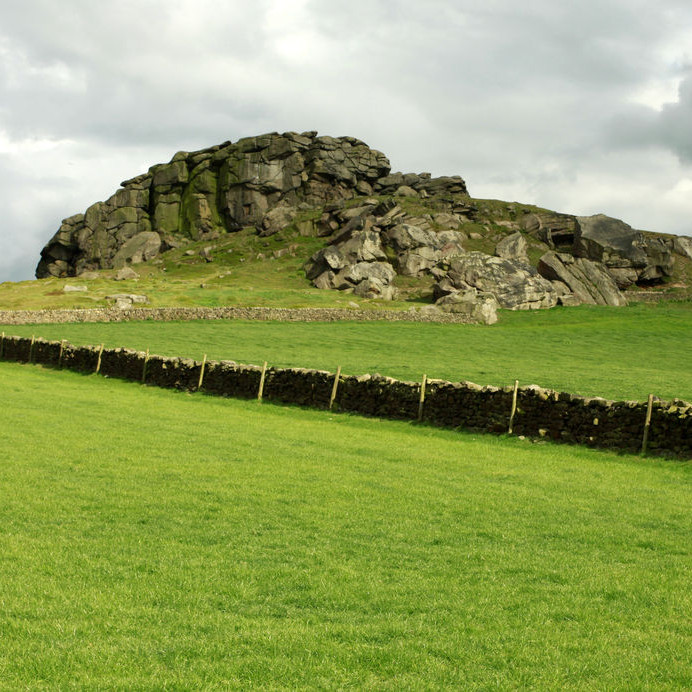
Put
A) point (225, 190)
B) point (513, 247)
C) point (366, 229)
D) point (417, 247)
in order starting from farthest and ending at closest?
1. point (225, 190)
2. point (513, 247)
3. point (366, 229)
4. point (417, 247)

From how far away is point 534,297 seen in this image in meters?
88.4

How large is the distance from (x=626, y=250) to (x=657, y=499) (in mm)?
104467

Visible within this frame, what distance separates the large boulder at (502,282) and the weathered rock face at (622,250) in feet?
76.2

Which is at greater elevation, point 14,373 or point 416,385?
point 416,385

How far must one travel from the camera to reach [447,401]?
28.3 metres

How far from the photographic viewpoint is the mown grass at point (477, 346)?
3731 centimetres

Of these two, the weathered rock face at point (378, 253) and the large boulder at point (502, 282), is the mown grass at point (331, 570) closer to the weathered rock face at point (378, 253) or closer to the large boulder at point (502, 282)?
the large boulder at point (502, 282)

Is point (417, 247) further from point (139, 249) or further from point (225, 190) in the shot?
point (139, 249)

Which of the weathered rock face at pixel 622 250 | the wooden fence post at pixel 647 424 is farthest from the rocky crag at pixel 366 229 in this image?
the wooden fence post at pixel 647 424

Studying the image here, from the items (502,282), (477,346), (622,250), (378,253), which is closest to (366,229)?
(378,253)

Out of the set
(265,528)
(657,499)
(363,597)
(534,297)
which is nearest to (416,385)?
(657,499)

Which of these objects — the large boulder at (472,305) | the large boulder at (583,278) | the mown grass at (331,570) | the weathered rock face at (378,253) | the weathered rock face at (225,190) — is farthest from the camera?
the weathered rock face at (225,190)

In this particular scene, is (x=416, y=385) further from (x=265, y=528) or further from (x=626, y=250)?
(x=626, y=250)

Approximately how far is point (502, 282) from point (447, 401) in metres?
66.3
